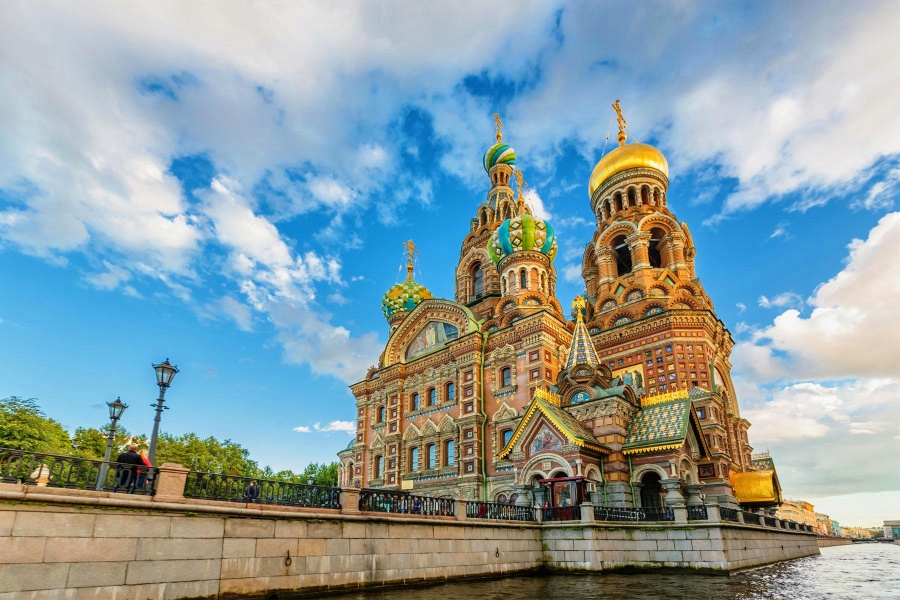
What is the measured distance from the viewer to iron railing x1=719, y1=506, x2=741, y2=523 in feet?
52.6

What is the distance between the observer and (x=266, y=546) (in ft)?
32.0

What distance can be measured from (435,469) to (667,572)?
15.7 meters

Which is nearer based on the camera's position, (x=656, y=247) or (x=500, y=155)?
(x=656, y=247)

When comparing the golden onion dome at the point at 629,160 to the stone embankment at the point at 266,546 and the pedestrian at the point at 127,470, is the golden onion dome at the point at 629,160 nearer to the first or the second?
the stone embankment at the point at 266,546

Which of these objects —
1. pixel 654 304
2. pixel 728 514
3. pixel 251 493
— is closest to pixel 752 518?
pixel 728 514

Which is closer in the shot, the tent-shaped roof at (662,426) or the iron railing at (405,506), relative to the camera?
Result: the iron railing at (405,506)

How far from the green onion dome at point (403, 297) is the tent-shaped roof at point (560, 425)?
20193mm

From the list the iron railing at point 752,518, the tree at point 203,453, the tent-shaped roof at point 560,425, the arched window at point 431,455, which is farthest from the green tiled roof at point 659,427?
the tree at point 203,453

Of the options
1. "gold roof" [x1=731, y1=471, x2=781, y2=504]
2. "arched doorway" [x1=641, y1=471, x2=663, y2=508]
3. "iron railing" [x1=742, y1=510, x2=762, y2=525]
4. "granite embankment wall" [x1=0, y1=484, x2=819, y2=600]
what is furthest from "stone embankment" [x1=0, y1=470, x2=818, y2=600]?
Result: "gold roof" [x1=731, y1=471, x2=781, y2=504]

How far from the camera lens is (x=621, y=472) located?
18.6 m

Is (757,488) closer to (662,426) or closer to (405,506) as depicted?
(662,426)

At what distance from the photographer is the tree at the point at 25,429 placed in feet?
73.3

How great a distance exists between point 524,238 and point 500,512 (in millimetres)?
18943

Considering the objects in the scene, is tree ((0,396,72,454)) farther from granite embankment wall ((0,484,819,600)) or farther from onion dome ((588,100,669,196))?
onion dome ((588,100,669,196))
